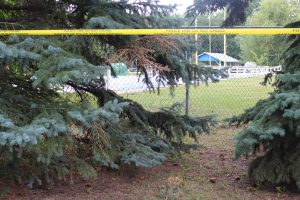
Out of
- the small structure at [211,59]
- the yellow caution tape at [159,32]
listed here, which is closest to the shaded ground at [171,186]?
the yellow caution tape at [159,32]

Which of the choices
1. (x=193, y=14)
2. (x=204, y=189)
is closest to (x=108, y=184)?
(x=204, y=189)

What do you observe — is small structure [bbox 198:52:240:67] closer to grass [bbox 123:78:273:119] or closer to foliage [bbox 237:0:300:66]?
grass [bbox 123:78:273:119]

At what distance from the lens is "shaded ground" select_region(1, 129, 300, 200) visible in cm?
442

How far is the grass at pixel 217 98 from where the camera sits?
35.8ft

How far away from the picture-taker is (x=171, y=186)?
4508mm

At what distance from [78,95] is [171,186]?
166 centimetres

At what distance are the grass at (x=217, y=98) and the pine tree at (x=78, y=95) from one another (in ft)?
12.6

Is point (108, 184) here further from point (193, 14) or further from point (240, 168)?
point (193, 14)

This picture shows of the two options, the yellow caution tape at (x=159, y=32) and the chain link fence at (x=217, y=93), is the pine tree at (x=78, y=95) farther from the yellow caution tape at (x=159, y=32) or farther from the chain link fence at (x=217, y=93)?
the chain link fence at (x=217, y=93)

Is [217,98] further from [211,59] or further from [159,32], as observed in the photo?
[159,32]

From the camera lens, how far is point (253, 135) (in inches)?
159

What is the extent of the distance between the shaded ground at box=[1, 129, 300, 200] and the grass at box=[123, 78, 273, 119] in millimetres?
3669

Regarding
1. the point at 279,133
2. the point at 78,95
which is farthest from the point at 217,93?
the point at 279,133

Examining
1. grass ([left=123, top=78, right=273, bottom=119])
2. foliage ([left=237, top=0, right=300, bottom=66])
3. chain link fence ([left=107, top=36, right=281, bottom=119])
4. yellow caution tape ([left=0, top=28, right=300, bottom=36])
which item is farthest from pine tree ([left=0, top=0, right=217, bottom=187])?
foliage ([left=237, top=0, right=300, bottom=66])
